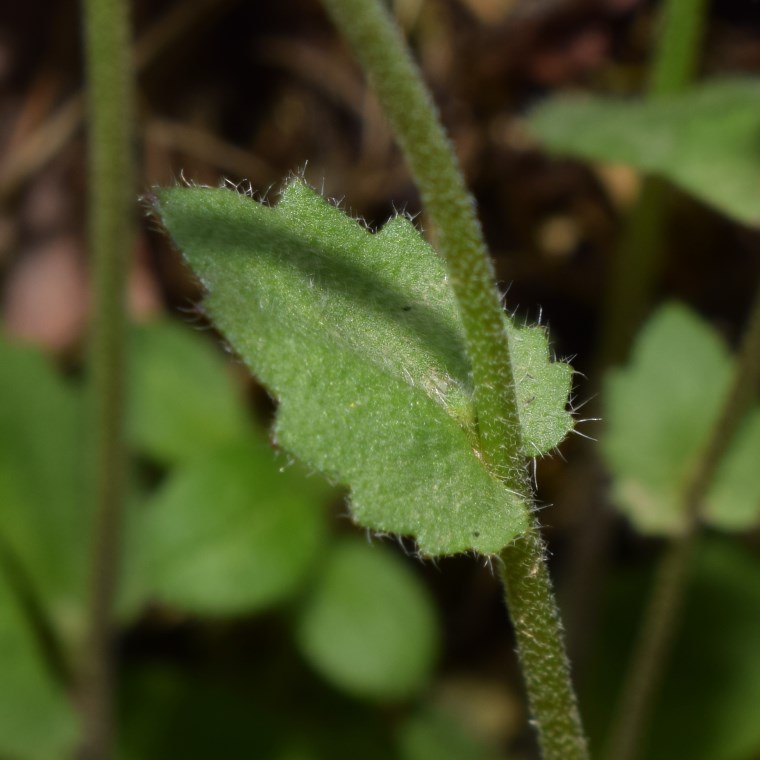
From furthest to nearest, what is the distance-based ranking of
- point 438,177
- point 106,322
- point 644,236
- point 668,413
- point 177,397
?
point 177,397
point 644,236
point 668,413
point 106,322
point 438,177

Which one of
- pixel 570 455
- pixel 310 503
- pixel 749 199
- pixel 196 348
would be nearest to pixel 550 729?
pixel 749 199

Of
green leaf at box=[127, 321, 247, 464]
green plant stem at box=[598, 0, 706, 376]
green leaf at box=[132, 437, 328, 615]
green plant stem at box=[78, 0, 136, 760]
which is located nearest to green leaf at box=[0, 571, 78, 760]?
green plant stem at box=[78, 0, 136, 760]

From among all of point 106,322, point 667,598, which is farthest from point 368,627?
point 106,322

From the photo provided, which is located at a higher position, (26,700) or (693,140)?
(693,140)

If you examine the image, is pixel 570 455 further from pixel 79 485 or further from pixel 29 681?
pixel 29 681

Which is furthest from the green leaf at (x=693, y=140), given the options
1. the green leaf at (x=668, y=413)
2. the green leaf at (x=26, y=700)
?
the green leaf at (x=26, y=700)

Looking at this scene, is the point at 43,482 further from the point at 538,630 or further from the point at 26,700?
the point at 538,630

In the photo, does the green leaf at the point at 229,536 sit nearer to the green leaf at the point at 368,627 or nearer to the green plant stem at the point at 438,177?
the green leaf at the point at 368,627
